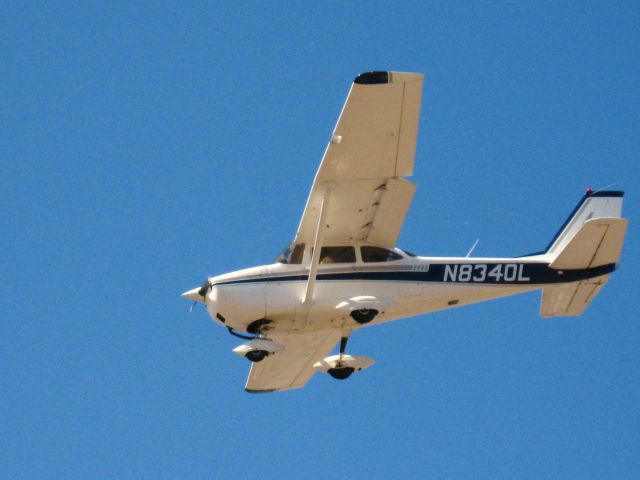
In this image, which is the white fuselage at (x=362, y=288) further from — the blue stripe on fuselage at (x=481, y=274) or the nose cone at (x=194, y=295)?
the nose cone at (x=194, y=295)

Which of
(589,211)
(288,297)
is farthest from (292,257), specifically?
(589,211)

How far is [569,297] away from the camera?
18922mm

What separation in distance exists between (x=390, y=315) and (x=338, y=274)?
3.78ft

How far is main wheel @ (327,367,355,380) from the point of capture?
1909 cm

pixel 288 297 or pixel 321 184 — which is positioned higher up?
pixel 321 184

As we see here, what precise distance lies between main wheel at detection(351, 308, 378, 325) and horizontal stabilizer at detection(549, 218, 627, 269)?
126 inches

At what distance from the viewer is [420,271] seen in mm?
18234

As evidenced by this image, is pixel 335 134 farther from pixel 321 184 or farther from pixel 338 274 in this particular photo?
pixel 338 274

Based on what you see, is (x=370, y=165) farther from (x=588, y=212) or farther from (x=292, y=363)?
(x=292, y=363)

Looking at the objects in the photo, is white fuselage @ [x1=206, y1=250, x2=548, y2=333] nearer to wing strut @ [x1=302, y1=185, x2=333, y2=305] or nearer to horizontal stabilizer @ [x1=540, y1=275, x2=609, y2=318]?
wing strut @ [x1=302, y1=185, x2=333, y2=305]

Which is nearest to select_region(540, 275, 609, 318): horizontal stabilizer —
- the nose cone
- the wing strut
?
the wing strut

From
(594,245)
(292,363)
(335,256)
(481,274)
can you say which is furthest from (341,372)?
(594,245)

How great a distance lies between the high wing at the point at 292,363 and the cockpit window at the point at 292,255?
5.64ft

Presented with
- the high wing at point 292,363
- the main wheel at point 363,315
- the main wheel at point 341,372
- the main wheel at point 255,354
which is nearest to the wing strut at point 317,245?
the main wheel at point 363,315
